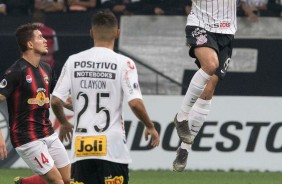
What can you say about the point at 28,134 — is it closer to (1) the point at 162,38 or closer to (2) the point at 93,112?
(2) the point at 93,112

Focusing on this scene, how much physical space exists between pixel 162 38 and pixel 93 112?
8301mm

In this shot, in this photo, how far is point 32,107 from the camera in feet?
38.3

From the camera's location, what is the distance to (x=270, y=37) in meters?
17.4

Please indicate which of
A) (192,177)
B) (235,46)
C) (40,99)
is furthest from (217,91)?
(40,99)

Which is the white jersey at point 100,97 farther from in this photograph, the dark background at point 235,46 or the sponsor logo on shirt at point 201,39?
the dark background at point 235,46

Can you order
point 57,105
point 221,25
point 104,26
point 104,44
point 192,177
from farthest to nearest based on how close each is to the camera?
point 192,177 < point 221,25 < point 57,105 < point 104,44 < point 104,26

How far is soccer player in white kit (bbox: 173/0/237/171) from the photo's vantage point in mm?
11375

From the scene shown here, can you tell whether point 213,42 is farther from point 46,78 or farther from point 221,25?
point 46,78

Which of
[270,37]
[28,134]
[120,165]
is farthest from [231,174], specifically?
[120,165]

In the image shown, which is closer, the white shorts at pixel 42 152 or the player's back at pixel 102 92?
the player's back at pixel 102 92

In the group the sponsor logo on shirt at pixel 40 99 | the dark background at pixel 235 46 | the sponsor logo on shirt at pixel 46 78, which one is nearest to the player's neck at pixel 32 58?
the sponsor logo on shirt at pixel 46 78

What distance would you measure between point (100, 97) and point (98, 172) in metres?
0.64

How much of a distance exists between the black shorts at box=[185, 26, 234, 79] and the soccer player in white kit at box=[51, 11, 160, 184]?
2.17m

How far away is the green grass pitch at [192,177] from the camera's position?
15.6 meters
